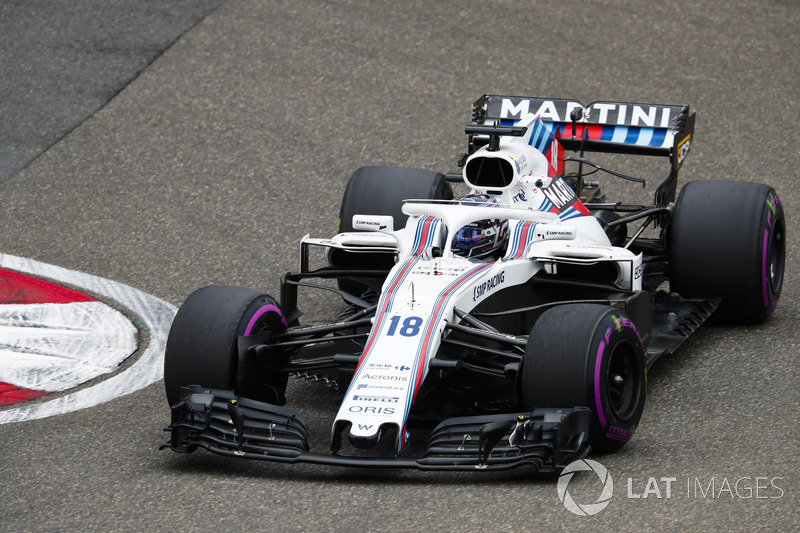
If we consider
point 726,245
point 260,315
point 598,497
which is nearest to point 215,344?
point 260,315

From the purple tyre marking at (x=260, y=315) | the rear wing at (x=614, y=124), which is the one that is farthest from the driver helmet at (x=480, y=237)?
the rear wing at (x=614, y=124)

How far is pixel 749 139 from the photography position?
13859 millimetres

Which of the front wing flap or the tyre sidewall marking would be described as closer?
the front wing flap

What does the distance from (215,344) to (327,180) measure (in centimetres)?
596

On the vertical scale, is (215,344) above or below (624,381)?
above

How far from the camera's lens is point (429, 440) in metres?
6.60

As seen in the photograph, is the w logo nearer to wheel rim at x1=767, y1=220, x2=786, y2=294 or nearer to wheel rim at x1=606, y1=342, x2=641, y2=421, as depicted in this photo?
wheel rim at x1=606, y1=342, x2=641, y2=421

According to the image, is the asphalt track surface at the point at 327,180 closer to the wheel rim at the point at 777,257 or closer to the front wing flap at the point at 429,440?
the front wing flap at the point at 429,440

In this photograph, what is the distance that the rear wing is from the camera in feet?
32.4

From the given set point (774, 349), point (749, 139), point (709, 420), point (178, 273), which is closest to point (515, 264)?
point (709, 420)

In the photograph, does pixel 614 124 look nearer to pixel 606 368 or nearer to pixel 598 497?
pixel 606 368

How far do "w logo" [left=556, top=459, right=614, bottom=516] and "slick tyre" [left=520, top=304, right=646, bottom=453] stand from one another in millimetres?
158

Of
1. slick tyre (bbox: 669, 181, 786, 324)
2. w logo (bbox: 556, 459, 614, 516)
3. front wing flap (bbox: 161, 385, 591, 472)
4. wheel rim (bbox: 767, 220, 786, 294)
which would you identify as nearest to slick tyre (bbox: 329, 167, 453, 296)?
slick tyre (bbox: 669, 181, 786, 324)

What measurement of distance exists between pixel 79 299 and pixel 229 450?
3.79 meters
